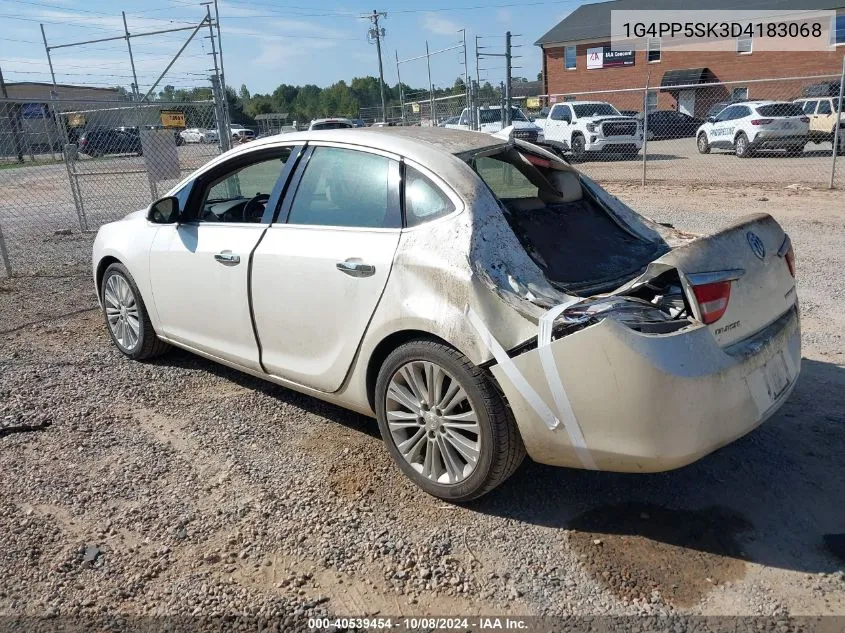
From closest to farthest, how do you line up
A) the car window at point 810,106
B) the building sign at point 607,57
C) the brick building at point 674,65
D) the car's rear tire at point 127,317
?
the car's rear tire at point 127,317
the car window at point 810,106
the brick building at point 674,65
the building sign at point 607,57

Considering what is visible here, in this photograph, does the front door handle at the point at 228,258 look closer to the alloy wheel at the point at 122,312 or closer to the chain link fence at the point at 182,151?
the alloy wheel at the point at 122,312

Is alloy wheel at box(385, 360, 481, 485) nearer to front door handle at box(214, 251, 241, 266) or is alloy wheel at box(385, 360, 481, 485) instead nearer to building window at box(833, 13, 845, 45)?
front door handle at box(214, 251, 241, 266)

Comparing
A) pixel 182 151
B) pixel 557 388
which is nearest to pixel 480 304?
pixel 557 388

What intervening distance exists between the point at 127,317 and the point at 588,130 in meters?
18.2

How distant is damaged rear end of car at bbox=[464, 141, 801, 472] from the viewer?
8.63 feet

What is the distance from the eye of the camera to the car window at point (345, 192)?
3508 mm

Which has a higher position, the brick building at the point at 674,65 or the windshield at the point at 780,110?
the brick building at the point at 674,65

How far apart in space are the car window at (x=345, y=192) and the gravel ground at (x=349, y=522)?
1233 millimetres

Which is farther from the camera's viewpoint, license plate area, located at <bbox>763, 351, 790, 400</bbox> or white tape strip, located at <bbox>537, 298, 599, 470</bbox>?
license plate area, located at <bbox>763, 351, 790, 400</bbox>

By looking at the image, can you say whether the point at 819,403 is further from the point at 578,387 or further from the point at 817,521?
the point at 578,387

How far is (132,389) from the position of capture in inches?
187

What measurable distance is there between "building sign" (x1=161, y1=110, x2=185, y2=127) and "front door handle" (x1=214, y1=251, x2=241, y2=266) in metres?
8.23

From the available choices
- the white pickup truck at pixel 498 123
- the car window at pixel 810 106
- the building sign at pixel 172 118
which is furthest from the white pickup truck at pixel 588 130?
the building sign at pixel 172 118

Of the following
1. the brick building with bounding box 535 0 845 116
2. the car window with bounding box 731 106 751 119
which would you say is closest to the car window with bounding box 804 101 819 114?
the car window with bounding box 731 106 751 119
